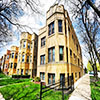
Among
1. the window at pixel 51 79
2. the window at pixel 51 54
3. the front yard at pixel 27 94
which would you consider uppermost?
the window at pixel 51 54

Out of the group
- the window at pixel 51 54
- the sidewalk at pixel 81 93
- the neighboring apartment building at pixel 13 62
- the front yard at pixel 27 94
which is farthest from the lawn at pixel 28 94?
the neighboring apartment building at pixel 13 62

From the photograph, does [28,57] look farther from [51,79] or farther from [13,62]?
[51,79]

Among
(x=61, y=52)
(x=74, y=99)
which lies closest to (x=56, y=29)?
(x=61, y=52)

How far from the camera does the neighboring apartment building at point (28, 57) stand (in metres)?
20.5

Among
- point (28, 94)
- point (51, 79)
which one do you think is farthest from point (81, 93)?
point (28, 94)

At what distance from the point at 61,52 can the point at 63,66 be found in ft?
5.79

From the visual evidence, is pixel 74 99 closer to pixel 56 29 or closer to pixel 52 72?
pixel 52 72

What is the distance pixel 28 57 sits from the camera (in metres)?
21.8

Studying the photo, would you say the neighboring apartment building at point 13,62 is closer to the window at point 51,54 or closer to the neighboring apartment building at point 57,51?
the neighboring apartment building at point 57,51

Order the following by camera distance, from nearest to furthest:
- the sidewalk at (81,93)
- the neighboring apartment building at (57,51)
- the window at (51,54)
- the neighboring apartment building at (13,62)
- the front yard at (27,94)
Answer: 1. the sidewalk at (81,93)
2. the front yard at (27,94)
3. the neighboring apartment building at (57,51)
4. the window at (51,54)
5. the neighboring apartment building at (13,62)

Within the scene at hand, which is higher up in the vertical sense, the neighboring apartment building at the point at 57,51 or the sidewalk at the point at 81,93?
the neighboring apartment building at the point at 57,51

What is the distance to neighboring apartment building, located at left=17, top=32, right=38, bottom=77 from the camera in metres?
20.5

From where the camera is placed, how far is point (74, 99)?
556 centimetres

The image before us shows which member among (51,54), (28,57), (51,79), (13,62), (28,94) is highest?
(28,57)
